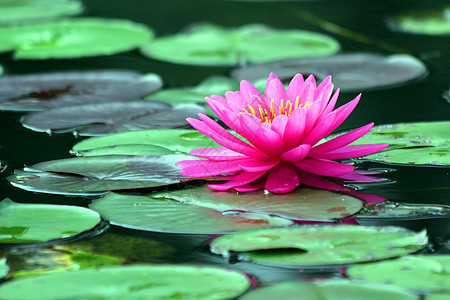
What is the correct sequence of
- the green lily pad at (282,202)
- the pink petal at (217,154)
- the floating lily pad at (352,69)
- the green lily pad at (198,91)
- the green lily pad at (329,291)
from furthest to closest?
the floating lily pad at (352,69) < the green lily pad at (198,91) < the pink petal at (217,154) < the green lily pad at (282,202) < the green lily pad at (329,291)

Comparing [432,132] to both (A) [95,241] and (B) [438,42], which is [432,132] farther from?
(B) [438,42]

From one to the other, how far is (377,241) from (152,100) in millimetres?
1394

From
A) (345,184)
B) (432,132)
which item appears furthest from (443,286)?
(432,132)

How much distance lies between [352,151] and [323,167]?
0.35 feet

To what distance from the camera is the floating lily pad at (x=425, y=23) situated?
12.6ft

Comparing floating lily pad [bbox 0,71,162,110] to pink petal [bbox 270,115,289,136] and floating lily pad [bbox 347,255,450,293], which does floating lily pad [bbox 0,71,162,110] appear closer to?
pink petal [bbox 270,115,289,136]

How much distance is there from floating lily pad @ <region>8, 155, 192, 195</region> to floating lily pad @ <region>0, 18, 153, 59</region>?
1.69m

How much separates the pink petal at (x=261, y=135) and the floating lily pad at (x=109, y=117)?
0.67 metres

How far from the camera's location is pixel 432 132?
6.97ft

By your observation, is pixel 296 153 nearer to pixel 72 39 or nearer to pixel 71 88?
pixel 71 88

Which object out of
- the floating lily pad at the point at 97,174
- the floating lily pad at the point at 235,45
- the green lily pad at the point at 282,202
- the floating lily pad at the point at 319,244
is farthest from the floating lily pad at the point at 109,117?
the floating lily pad at the point at 319,244

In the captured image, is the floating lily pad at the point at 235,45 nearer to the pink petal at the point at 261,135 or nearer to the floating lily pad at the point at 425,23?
the floating lily pad at the point at 425,23

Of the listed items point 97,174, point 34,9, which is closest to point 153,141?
point 97,174

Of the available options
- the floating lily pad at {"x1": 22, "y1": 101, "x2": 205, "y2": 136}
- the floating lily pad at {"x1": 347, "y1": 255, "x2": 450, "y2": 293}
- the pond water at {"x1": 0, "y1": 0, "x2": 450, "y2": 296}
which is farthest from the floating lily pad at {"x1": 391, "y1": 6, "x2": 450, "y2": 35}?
the floating lily pad at {"x1": 347, "y1": 255, "x2": 450, "y2": 293}
